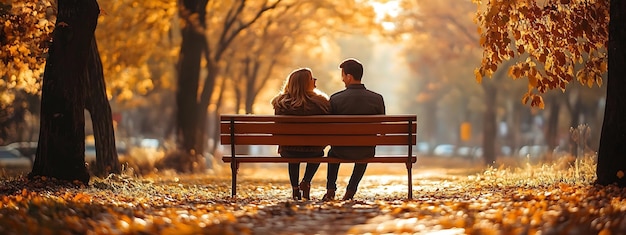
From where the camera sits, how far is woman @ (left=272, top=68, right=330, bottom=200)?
40.5ft

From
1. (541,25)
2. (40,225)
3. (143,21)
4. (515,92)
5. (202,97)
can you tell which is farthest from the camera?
(515,92)

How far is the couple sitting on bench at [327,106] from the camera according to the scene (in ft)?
40.6

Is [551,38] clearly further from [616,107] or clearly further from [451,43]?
[451,43]

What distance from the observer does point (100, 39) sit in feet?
88.3

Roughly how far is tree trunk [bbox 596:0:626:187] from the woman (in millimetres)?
3331

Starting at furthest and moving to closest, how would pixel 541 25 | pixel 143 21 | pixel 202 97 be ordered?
pixel 202 97 → pixel 143 21 → pixel 541 25

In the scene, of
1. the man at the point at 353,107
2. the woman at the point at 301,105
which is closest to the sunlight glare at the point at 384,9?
the man at the point at 353,107

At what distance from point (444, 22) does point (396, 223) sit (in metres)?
32.9

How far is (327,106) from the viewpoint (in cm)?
1261

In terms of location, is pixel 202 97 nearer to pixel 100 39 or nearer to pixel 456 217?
pixel 100 39

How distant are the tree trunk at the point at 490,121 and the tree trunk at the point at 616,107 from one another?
29856 mm

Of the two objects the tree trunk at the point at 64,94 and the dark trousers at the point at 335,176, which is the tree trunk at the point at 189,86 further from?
the dark trousers at the point at 335,176

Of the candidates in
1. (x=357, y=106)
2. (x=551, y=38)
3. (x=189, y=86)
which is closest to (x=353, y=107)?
(x=357, y=106)

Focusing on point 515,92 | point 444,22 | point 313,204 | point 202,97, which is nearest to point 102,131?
point 313,204
